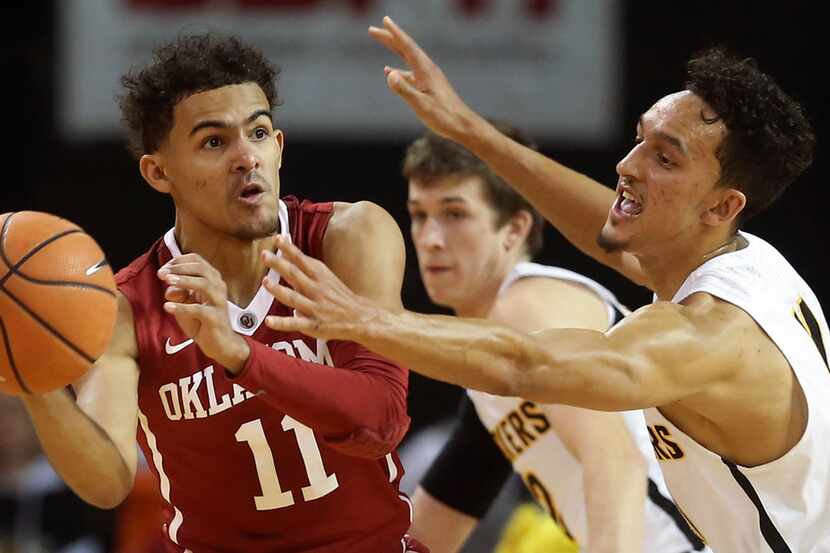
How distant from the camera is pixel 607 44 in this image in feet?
30.4

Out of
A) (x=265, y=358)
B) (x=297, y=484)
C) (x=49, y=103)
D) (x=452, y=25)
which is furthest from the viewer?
(x=49, y=103)

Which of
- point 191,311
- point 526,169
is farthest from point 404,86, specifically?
point 191,311

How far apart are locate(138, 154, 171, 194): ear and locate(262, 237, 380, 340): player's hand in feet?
3.50

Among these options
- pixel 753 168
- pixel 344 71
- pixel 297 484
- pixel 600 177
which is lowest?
pixel 600 177

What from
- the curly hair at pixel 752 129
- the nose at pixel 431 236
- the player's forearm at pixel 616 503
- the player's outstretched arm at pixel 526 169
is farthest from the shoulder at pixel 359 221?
the nose at pixel 431 236

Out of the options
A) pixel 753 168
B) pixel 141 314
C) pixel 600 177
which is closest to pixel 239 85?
pixel 141 314

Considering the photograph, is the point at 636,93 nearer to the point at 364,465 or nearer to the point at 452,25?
the point at 452,25

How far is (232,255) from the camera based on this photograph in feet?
13.3

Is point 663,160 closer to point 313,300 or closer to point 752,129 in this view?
point 752,129

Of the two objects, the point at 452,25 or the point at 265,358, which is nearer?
the point at 265,358

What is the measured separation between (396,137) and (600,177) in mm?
1499

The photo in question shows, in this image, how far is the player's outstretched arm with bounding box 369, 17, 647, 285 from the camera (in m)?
4.71

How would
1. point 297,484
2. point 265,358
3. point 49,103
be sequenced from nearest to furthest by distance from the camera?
point 265,358 < point 297,484 < point 49,103

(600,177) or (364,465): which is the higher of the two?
(364,465)
